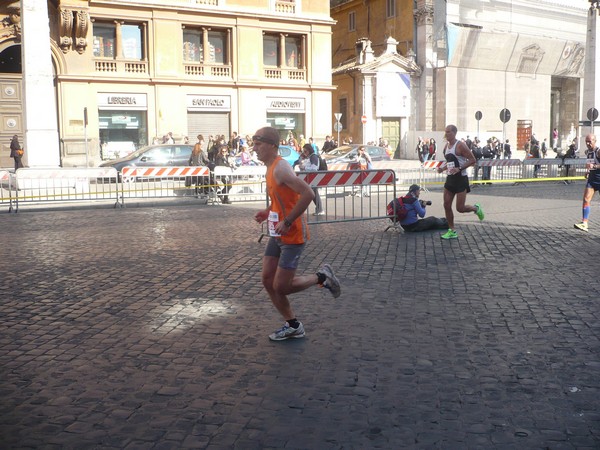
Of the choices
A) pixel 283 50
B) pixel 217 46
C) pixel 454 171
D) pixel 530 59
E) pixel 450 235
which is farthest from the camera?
pixel 530 59

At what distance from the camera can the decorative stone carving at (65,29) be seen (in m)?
32.1

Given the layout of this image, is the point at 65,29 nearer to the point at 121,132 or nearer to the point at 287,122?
the point at 121,132

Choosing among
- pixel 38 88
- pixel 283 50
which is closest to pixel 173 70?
pixel 283 50

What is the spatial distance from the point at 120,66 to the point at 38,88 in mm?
13976

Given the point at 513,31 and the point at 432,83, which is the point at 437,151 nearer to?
the point at 432,83

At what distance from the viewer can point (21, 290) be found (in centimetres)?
794

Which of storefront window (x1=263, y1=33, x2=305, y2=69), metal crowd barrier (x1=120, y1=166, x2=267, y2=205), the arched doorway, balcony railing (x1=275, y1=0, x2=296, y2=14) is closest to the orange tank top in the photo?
metal crowd barrier (x1=120, y1=166, x2=267, y2=205)

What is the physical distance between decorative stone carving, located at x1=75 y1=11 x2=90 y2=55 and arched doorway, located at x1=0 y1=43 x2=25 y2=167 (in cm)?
282

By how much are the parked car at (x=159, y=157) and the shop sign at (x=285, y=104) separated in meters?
13.7

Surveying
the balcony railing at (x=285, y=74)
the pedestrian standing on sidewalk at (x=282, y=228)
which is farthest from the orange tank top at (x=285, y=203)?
the balcony railing at (x=285, y=74)

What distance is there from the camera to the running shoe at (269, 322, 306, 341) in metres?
5.85

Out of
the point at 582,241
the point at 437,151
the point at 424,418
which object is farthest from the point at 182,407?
the point at 437,151

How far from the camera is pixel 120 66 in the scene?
34656 mm

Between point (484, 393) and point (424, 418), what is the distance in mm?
630
